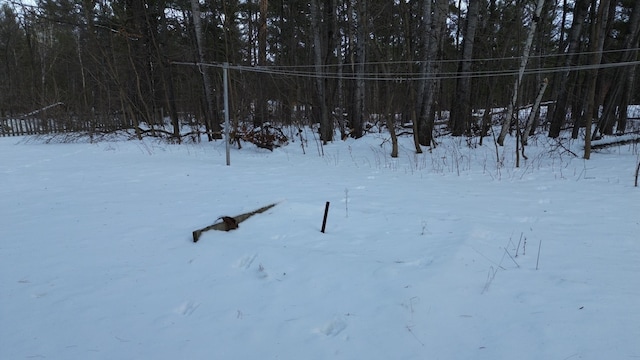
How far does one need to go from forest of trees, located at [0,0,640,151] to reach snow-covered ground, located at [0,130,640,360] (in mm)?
3242

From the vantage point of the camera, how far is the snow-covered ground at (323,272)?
216 cm

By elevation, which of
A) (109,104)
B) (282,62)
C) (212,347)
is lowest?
(212,347)

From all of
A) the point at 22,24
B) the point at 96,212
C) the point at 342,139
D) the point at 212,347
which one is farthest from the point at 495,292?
the point at 22,24

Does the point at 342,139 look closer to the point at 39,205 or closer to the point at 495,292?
the point at 39,205

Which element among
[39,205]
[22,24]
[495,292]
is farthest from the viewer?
[22,24]

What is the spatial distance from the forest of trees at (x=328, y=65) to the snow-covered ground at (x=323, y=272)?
324 centimetres

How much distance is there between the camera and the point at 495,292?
2.63m

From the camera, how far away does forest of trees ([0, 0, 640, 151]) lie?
9.98 meters

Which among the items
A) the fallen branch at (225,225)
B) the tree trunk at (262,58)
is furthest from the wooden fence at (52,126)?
the fallen branch at (225,225)

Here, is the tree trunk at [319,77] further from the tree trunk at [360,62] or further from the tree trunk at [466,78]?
the tree trunk at [466,78]

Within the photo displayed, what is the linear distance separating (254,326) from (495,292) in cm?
171

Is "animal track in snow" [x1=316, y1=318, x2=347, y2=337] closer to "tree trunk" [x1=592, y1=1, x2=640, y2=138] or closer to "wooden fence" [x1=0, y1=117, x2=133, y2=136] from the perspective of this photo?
"tree trunk" [x1=592, y1=1, x2=640, y2=138]

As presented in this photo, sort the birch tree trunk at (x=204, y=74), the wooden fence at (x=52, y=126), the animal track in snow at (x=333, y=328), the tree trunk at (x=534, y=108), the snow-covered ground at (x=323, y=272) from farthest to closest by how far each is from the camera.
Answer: the wooden fence at (x=52, y=126), the birch tree trunk at (x=204, y=74), the tree trunk at (x=534, y=108), the animal track in snow at (x=333, y=328), the snow-covered ground at (x=323, y=272)

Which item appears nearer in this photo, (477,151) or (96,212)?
(96,212)
